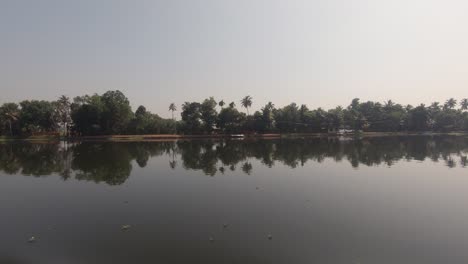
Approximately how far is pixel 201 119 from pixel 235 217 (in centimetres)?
8693

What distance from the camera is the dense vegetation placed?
88000 millimetres

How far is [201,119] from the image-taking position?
100125mm

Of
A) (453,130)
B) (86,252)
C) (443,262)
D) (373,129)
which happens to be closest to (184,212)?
(86,252)

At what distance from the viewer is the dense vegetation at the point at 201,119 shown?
8800 cm

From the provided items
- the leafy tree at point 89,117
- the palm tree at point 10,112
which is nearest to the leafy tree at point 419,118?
the leafy tree at point 89,117

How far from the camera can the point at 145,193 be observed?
1962 cm

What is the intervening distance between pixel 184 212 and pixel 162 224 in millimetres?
1989

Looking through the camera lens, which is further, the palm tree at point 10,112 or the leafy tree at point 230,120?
the leafy tree at point 230,120

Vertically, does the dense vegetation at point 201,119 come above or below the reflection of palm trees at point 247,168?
above

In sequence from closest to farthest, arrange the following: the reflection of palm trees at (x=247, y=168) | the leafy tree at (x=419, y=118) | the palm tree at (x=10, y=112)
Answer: the reflection of palm trees at (x=247, y=168), the palm tree at (x=10, y=112), the leafy tree at (x=419, y=118)

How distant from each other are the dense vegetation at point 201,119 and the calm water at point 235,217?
216 ft

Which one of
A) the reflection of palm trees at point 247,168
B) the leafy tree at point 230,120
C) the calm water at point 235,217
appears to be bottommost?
the calm water at point 235,217

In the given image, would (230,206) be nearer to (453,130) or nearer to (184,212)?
(184,212)

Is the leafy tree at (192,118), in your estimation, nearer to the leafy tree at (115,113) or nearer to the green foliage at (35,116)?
the leafy tree at (115,113)
